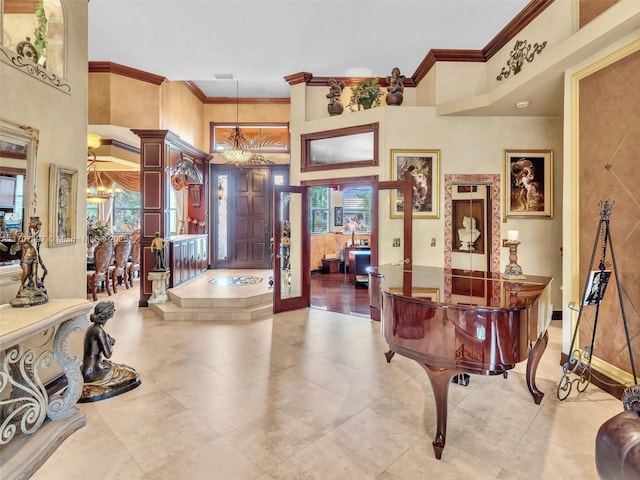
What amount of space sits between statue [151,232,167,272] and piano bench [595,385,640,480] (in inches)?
221

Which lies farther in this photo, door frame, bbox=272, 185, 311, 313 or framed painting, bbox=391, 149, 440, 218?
door frame, bbox=272, 185, 311, 313

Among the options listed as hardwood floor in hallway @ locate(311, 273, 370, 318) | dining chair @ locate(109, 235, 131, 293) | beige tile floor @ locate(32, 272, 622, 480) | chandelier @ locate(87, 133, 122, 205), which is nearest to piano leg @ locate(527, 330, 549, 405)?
beige tile floor @ locate(32, 272, 622, 480)

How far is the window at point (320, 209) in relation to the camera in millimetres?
9164

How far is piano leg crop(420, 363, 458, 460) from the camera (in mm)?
1998

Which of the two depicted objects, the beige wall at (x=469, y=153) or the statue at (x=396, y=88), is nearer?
the beige wall at (x=469, y=153)

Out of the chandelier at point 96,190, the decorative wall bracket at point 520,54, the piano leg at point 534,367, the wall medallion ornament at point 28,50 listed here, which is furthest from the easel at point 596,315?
the chandelier at point 96,190

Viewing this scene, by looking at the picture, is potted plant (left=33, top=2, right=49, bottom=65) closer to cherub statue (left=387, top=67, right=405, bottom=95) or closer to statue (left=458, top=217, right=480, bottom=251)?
cherub statue (left=387, top=67, right=405, bottom=95)

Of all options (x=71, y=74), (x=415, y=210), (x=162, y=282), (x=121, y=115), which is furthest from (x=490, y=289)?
(x=121, y=115)

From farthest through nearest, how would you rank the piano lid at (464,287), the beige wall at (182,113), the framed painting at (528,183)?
the beige wall at (182,113) < the framed painting at (528,183) < the piano lid at (464,287)

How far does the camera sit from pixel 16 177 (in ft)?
7.74

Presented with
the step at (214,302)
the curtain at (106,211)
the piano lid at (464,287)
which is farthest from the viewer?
the curtain at (106,211)

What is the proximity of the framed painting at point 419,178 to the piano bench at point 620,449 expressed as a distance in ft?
11.9

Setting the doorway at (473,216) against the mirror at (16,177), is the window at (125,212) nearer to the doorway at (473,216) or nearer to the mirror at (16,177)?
the mirror at (16,177)

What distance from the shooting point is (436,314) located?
194 centimetres
